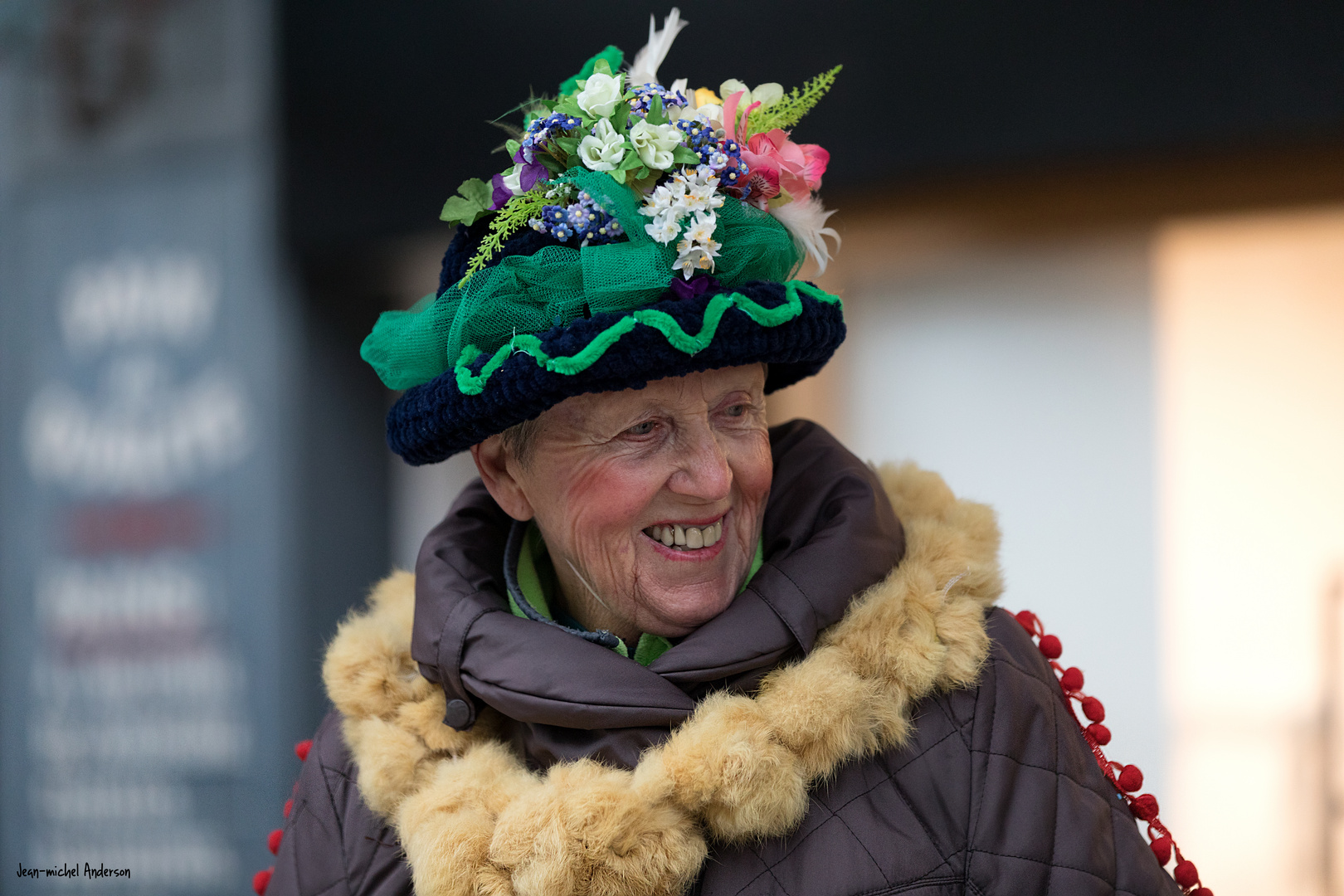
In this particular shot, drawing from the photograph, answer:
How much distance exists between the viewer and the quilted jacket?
5.02ft

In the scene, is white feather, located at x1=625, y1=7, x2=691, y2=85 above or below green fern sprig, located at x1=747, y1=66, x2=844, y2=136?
above

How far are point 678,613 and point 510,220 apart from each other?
70 centimetres

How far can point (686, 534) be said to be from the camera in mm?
1800

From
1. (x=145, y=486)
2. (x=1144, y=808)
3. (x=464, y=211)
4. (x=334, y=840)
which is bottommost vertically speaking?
(x=334, y=840)

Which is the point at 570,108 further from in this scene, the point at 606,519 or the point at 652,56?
the point at 606,519

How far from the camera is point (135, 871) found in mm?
4785

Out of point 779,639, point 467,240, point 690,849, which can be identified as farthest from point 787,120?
point 690,849

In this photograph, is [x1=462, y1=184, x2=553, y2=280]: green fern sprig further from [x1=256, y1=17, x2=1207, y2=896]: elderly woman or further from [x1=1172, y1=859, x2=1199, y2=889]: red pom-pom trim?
[x1=1172, y1=859, x2=1199, y2=889]: red pom-pom trim

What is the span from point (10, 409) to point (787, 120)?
4.41m

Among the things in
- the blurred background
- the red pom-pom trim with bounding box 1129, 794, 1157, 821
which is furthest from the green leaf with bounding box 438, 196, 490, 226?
the blurred background

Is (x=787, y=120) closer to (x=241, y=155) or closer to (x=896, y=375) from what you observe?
(x=896, y=375)

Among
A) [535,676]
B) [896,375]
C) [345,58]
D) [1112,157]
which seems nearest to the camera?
[535,676]

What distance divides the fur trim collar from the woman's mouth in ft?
0.83

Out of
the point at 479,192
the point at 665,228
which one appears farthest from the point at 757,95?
the point at 479,192
